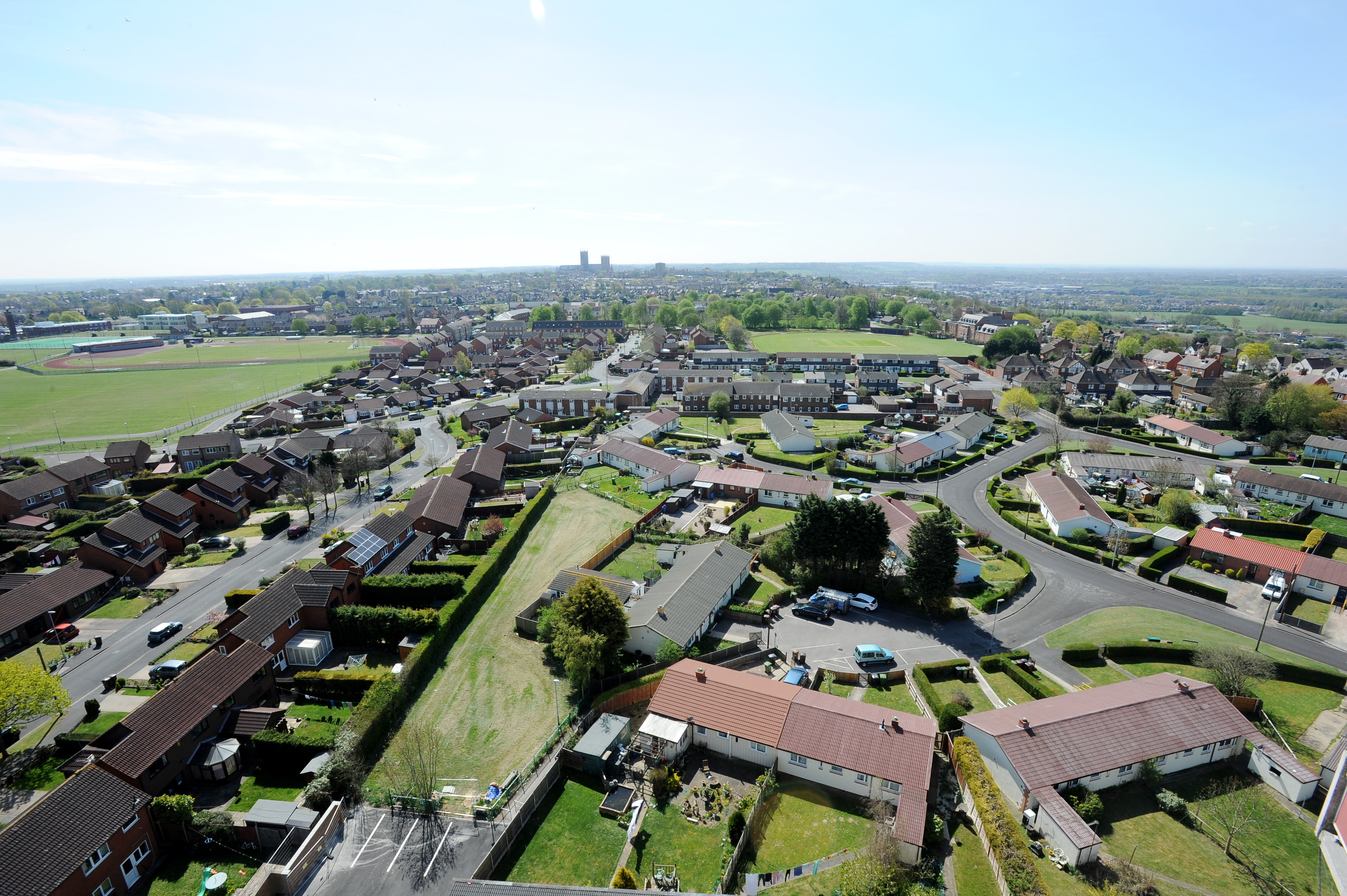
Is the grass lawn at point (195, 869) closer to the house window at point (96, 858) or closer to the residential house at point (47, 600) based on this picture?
the house window at point (96, 858)

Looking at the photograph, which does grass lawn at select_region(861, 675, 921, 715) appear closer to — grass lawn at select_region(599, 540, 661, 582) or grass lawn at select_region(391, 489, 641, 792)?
grass lawn at select_region(391, 489, 641, 792)

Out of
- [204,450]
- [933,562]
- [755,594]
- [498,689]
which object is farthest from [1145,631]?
[204,450]

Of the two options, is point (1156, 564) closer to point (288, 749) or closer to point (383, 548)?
point (288, 749)

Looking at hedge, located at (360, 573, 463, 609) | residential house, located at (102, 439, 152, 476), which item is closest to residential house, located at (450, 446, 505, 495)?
hedge, located at (360, 573, 463, 609)

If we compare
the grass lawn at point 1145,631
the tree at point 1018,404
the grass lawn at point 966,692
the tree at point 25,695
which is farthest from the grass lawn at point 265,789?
the tree at point 1018,404

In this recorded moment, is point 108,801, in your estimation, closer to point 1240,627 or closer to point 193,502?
point 193,502

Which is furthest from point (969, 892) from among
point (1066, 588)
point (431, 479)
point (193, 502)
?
point (193, 502)
